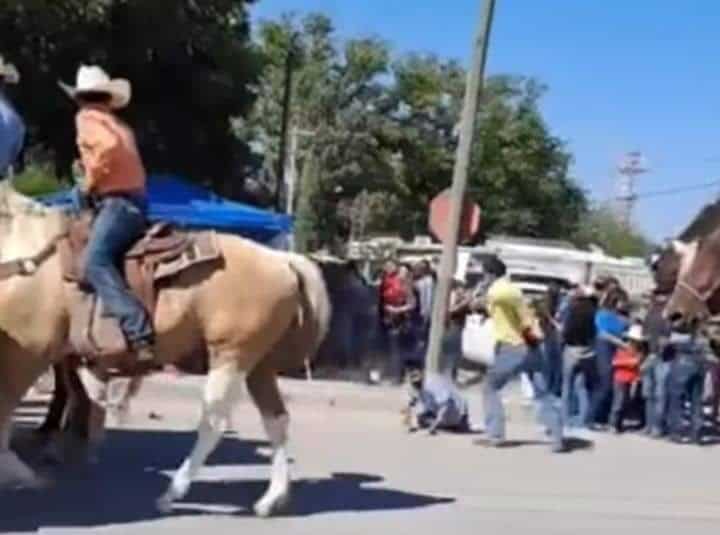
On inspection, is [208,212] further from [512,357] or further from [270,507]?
[270,507]

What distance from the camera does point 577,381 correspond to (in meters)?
19.5

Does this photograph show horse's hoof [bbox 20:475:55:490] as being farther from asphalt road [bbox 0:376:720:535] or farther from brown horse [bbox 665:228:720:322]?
brown horse [bbox 665:228:720:322]

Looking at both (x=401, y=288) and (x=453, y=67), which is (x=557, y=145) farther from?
(x=401, y=288)

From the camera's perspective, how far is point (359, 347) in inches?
1033

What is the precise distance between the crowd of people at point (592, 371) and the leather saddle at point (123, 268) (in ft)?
22.0

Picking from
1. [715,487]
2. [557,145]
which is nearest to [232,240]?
[715,487]

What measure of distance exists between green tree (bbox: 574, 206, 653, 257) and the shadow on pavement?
294 feet

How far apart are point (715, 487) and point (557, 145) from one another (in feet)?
225

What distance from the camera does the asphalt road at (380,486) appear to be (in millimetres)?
10898

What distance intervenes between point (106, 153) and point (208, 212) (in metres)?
11.3

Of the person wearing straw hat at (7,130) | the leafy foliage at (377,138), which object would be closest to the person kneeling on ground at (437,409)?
the person wearing straw hat at (7,130)

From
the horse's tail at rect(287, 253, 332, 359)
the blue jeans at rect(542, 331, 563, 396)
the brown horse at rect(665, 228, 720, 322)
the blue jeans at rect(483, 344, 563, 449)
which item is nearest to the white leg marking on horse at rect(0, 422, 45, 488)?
the horse's tail at rect(287, 253, 332, 359)

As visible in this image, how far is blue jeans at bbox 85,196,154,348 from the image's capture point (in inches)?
410

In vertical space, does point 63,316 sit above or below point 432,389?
above
